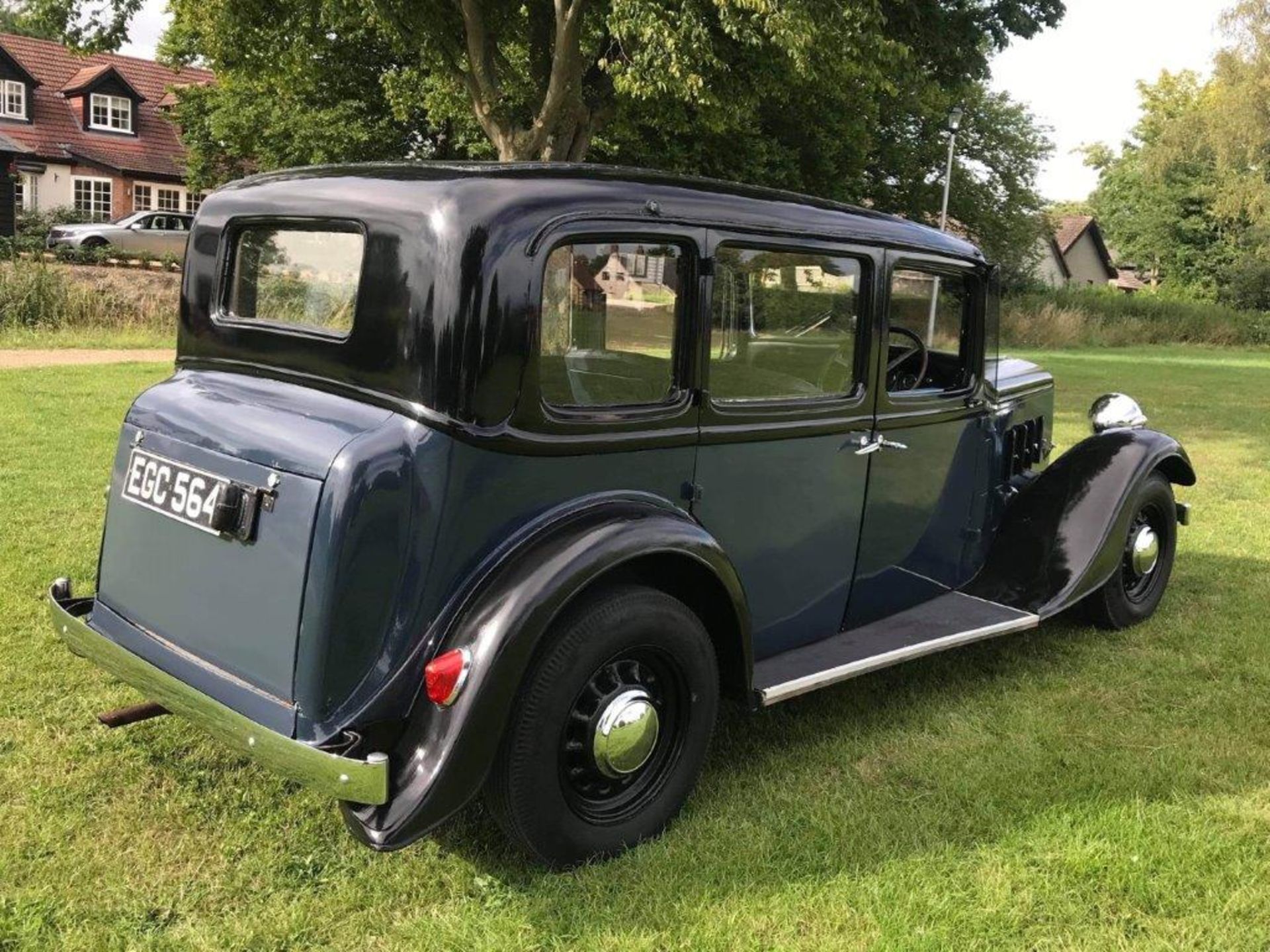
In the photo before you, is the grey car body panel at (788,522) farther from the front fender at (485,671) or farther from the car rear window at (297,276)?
the car rear window at (297,276)

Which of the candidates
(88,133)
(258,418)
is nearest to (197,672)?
(258,418)

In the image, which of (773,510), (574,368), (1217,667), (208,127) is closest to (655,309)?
(574,368)

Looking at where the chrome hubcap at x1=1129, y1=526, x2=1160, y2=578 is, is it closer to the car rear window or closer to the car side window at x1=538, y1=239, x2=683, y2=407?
the car side window at x1=538, y1=239, x2=683, y2=407

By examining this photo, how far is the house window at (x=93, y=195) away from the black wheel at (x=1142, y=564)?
33240 mm

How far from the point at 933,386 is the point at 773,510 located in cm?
122

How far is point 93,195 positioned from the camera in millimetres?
32156

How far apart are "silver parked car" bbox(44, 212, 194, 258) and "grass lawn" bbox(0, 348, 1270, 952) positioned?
23605mm

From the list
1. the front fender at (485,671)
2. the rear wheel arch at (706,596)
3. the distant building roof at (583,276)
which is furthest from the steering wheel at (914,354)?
the front fender at (485,671)

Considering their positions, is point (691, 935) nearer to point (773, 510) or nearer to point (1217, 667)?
point (773, 510)

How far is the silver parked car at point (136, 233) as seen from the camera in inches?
984

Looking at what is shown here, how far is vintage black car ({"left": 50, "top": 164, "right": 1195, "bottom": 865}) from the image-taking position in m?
2.60

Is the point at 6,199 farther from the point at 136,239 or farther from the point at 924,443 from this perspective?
the point at 924,443

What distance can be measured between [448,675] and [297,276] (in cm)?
133

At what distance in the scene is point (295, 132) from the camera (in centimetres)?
2291
